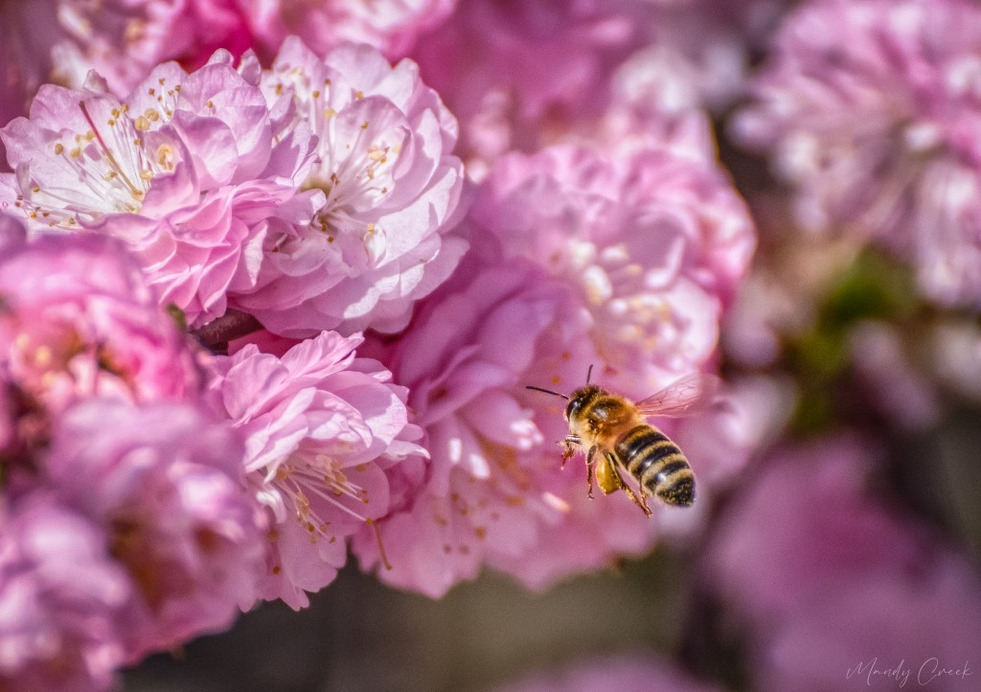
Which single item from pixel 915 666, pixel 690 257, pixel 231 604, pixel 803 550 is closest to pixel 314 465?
pixel 231 604

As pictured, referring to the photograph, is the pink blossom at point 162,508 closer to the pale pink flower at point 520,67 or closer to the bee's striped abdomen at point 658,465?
the bee's striped abdomen at point 658,465

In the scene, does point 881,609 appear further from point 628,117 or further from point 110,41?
point 110,41

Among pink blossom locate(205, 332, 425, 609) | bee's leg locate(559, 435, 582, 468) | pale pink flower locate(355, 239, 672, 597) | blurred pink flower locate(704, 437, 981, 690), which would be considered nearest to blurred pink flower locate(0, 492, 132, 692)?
pink blossom locate(205, 332, 425, 609)

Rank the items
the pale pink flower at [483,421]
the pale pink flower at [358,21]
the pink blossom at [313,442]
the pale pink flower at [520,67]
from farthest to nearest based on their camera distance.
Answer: the pale pink flower at [520,67] → the pale pink flower at [358,21] → the pale pink flower at [483,421] → the pink blossom at [313,442]

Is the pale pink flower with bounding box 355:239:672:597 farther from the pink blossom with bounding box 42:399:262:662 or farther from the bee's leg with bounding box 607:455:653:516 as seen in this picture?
the pink blossom with bounding box 42:399:262:662

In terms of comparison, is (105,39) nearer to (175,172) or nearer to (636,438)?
(175,172)

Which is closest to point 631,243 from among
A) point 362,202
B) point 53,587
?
point 362,202

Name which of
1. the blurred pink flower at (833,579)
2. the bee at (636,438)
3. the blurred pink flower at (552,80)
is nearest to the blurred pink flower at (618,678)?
the blurred pink flower at (833,579)
